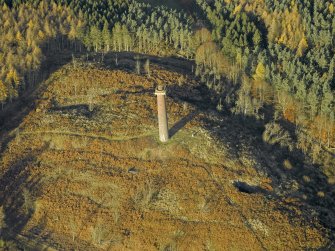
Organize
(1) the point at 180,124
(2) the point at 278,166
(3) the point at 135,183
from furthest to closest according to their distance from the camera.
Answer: (1) the point at 180,124, (2) the point at 278,166, (3) the point at 135,183

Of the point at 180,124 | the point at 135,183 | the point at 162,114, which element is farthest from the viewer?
the point at 180,124

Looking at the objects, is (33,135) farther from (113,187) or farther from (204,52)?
(204,52)

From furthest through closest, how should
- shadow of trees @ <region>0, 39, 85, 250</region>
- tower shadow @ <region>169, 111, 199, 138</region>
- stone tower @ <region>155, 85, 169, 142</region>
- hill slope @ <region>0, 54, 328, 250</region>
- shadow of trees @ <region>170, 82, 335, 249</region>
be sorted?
tower shadow @ <region>169, 111, 199, 138</region> < stone tower @ <region>155, 85, 169, 142</region> < shadow of trees @ <region>170, 82, 335, 249</region> < shadow of trees @ <region>0, 39, 85, 250</region> < hill slope @ <region>0, 54, 328, 250</region>

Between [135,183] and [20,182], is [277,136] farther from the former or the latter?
[20,182]

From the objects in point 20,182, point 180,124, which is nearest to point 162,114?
point 180,124

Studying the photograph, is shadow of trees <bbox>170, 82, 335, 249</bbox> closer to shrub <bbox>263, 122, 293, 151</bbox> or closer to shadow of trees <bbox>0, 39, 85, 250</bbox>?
shrub <bbox>263, 122, 293, 151</bbox>

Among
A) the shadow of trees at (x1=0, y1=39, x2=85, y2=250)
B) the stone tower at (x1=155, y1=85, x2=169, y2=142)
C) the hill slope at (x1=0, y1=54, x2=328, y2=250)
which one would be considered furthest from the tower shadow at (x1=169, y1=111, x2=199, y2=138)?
the shadow of trees at (x1=0, y1=39, x2=85, y2=250)

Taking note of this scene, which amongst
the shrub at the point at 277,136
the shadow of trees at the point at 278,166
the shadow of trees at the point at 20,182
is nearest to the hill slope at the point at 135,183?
the shadow of trees at the point at 20,182

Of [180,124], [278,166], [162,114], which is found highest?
[162,114]
